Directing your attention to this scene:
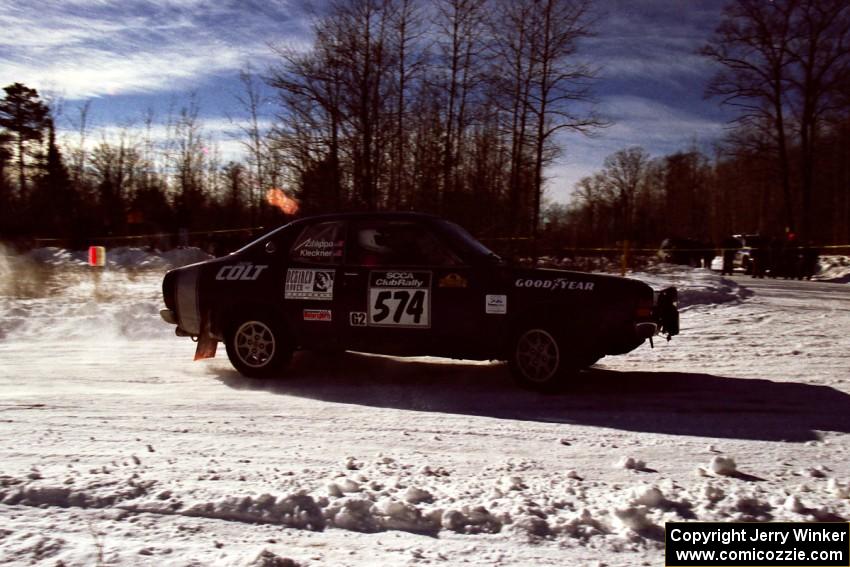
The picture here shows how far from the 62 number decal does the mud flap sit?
1881 millimetres

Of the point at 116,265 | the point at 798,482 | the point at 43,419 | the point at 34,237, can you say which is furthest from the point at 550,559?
the point at 34,237

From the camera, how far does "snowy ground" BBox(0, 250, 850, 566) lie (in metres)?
2.93

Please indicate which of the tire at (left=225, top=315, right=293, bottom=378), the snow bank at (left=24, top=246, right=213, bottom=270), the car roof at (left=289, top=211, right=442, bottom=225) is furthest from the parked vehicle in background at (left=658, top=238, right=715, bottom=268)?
the tire at (left=225, top=315, right=293, bottom=378)

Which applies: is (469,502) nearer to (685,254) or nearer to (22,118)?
(685,254)

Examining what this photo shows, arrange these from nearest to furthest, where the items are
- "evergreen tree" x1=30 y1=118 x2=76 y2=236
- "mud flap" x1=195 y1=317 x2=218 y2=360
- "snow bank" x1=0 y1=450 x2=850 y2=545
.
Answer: "snow bank" x1=0 y1=450 x2=850 y2=545 < "mud flap" x1=195 y1=317 x2=218 y2=360 < "evergreen tree" x1=30 y1=118 x2=76 y2=236

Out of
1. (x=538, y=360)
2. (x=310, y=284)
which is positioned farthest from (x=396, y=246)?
(x=538, y=360)

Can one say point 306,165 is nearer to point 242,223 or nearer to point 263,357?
point 263,357

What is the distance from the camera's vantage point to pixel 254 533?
2994 mm

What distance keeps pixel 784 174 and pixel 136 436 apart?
30657 millimetres

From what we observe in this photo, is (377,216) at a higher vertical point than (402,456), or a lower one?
higher

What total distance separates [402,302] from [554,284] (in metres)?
1.43

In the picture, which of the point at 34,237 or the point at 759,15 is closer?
the point at 759,15

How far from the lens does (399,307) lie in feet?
19.5

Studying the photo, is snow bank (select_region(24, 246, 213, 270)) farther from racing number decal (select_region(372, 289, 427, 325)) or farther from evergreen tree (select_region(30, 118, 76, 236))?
racing number decal (select_region(372, 289, 427, 325))
